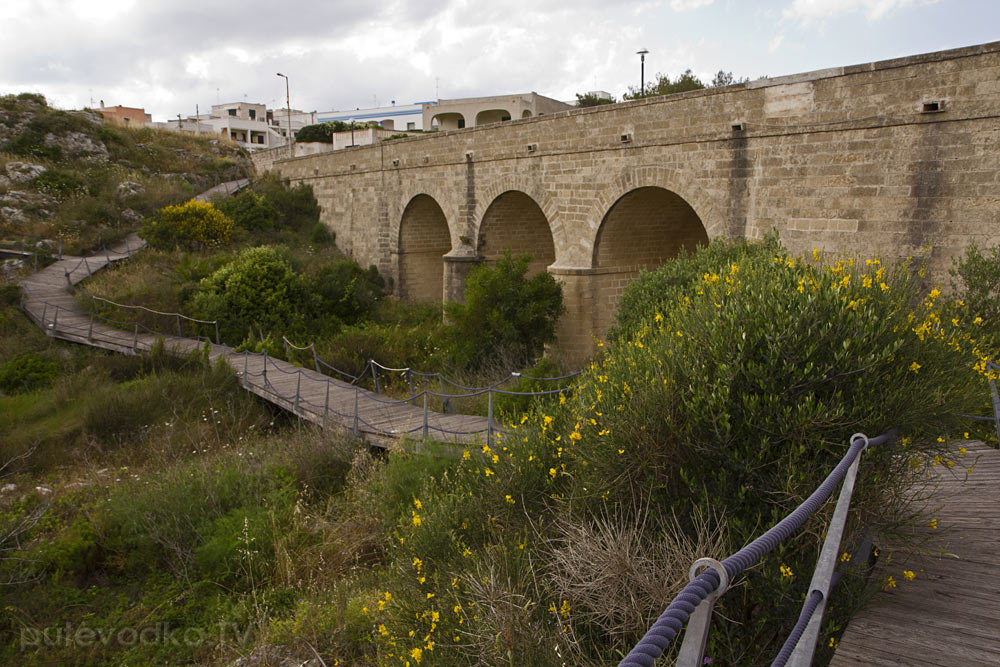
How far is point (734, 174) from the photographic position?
10.7 metres

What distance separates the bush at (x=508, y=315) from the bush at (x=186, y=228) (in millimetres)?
11907

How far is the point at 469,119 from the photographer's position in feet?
145

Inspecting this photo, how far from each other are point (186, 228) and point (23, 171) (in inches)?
369

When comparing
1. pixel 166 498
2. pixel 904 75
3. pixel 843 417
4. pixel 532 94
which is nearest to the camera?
pixel 843 417

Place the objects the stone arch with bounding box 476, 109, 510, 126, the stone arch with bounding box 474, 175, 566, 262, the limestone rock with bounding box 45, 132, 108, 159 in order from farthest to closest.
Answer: the stone arch with bounding box 476, 109, 510, 126
the limestone rock with bounding box 45, 132, 108, 159
the stone arch with bounding box 474, 175, 566, 262

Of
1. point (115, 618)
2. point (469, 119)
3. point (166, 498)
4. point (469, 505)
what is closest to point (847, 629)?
point (469, 505)

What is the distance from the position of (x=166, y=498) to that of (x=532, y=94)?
38158 millimetres

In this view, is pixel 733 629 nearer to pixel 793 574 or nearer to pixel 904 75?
pixel 793 574

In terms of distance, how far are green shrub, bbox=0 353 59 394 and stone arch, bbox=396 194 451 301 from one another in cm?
1017

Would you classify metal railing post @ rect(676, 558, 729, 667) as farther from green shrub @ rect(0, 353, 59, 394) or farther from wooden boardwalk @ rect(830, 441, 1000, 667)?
green shrub @ rect(0, 353, 59, 394)

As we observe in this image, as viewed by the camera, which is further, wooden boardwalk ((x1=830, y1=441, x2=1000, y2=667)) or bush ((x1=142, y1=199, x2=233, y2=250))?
bush ((x1=142, y1=199, x2=233, y2=250))

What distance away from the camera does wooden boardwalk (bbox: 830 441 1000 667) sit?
2.57 meters

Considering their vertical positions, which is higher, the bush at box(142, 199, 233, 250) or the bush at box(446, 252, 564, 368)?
the bush at box(142, 199, 233, 250)

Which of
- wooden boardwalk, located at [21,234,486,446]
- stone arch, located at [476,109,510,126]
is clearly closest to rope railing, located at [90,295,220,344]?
wooden boardwalk, located at [21,234,486,446]
